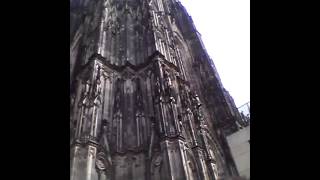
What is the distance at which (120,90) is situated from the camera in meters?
16.9

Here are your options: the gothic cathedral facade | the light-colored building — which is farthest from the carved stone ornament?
the light-colored building

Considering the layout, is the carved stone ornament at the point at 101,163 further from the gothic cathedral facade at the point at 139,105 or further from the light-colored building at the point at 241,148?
the light-colored building at the point at 241,148

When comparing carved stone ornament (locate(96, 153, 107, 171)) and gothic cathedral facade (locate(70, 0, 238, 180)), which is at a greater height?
gothic cathedral facade (locate(70, 0, 238, 180))

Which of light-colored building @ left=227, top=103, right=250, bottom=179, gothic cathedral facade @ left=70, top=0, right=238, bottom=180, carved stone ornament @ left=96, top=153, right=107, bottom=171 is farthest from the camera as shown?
light-colored building @ left=227, top=103, right=250, bottom=179

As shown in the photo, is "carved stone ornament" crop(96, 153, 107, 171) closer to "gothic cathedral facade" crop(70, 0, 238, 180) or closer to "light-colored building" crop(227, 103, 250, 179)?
"gothic cathedral facade" crop(70, 0, 238, 180)

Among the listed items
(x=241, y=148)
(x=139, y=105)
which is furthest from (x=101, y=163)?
(x=241, y=148)

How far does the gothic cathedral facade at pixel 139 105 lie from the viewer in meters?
12.9

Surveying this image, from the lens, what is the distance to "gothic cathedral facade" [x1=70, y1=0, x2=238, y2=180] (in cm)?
1294

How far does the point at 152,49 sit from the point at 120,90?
3652 millimetres

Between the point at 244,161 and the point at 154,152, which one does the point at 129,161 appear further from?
the point at 244,161
